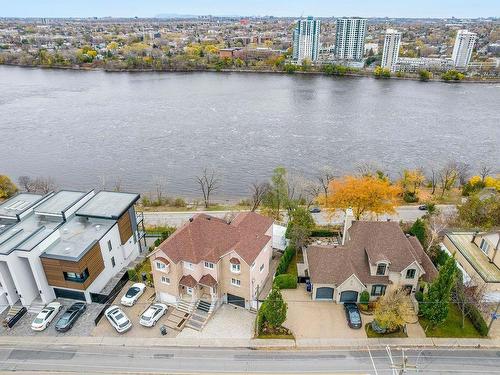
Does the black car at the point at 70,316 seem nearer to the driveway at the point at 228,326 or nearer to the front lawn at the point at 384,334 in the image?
the driveway at the point at 228,326

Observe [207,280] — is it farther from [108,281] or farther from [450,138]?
[450,138]

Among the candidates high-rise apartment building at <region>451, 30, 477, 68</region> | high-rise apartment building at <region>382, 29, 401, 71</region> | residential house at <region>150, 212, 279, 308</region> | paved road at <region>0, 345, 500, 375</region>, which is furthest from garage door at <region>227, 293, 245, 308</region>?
high-rise apartment building at <region>451, 30, 477, 68</region>

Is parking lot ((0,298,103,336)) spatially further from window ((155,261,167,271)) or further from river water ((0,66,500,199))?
river water ((0,66,500,199))

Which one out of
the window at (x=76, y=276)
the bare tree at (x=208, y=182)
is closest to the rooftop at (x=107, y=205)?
the window at (x=76, y=276)

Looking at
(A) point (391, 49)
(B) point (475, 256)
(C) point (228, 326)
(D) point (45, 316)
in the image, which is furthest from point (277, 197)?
(A) point (391, 49)

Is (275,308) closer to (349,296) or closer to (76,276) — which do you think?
(349,296)

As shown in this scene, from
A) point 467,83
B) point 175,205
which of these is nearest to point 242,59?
point 467,83

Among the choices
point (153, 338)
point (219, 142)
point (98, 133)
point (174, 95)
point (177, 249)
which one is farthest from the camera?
point (174, 95)
